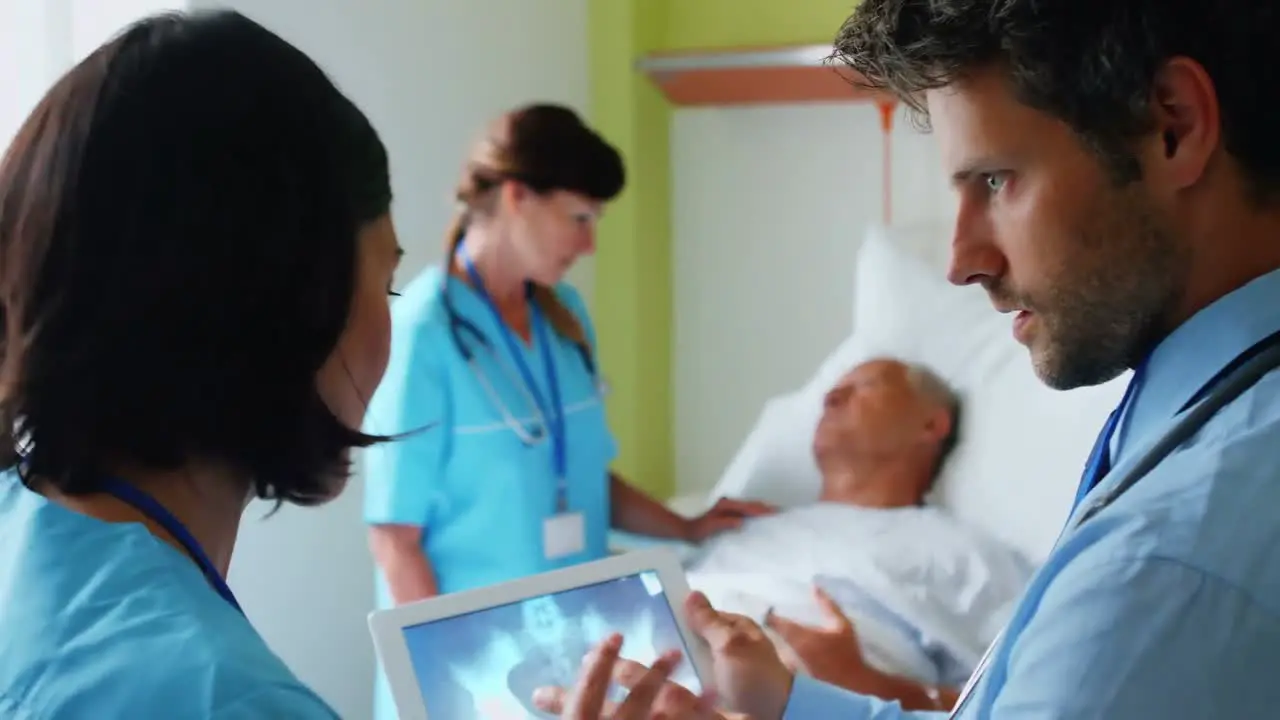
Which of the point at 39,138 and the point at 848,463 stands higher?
the point at 39,138

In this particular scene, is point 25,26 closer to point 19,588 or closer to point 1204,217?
point 19,588

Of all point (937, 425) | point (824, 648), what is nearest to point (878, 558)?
point (824, 648)

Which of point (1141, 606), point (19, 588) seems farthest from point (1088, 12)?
point (19, 588)

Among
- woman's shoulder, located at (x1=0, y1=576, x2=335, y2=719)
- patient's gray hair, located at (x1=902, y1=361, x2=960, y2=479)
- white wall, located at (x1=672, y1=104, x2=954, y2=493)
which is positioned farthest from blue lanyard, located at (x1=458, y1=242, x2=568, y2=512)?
woman's shoulder, located at (x1=0, y1=576, x2=335, y2=719)

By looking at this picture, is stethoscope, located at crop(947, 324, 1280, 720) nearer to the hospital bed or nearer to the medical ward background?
the hospital bed

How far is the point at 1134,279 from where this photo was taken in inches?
33.5

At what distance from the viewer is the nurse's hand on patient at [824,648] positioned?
5.65 feet

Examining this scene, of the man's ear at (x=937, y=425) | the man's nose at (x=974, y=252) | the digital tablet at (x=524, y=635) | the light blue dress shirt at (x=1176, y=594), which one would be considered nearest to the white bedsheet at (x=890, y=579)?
the man's ear at (x=937, y=425)

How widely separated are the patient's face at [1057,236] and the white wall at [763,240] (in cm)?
194

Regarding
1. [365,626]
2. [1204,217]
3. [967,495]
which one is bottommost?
[365,626]

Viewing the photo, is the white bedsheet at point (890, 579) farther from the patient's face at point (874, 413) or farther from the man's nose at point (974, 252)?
the man's nose at point (974, 252)

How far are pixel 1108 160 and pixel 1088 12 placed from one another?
9 centimetres

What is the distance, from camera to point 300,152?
32.2 inches

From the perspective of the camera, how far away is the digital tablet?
4.13ft
